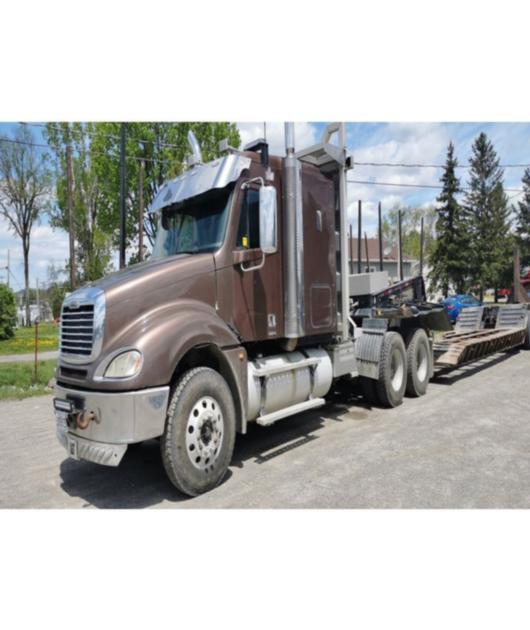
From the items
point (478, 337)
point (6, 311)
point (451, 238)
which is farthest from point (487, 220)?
point (6, 311)

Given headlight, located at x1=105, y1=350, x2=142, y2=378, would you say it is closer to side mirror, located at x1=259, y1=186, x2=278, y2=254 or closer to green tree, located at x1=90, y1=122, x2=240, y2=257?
side mirror, located at x1=259, y1=186, x2=278, y2=254

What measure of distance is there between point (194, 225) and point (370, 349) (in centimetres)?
337

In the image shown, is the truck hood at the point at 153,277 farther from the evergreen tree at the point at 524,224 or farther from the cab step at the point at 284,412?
the evergreen tree at the point at 524,224

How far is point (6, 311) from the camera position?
20.0m

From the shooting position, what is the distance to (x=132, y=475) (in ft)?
14.5

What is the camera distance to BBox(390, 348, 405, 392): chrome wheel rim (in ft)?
22.6

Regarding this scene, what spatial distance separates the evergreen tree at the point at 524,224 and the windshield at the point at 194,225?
4666 cm

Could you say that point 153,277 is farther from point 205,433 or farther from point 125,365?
point 205,433

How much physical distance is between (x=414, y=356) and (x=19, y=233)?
1635 inches

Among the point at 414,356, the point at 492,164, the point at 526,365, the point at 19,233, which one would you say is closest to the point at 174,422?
the point at 414,356

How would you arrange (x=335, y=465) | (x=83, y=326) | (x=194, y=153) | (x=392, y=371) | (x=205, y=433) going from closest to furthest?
1. (x=83, y=326)
2. (x=205, y=433)
3. (x=335, y=465)
4. (x=194, y=153)
5. (x=392, y=371)

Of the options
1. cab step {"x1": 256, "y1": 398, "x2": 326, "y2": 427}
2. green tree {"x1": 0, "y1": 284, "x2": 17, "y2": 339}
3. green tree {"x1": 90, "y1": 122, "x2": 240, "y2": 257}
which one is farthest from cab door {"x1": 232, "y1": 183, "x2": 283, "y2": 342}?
green tree {"x1": 90, "y1": 122, "x2": 240, "y2": 257}

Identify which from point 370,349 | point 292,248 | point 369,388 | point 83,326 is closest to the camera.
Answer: point 83,326

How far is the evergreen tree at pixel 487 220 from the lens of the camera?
124 feet
